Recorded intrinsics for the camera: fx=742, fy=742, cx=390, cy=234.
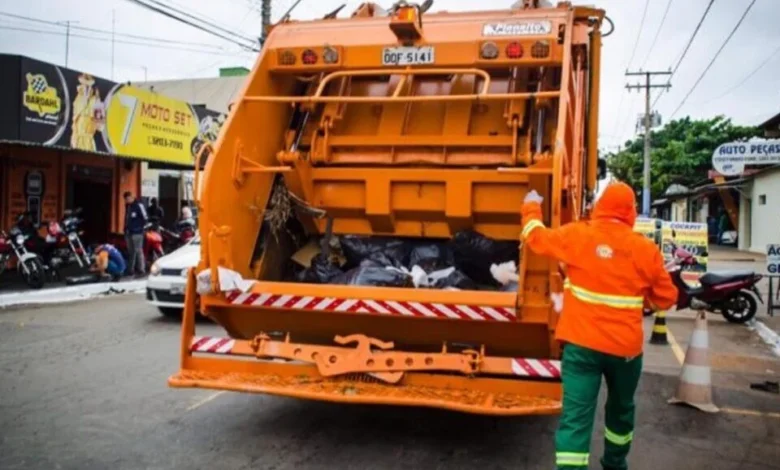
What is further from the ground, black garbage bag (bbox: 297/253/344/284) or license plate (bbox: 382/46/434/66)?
license plate (bbox: 382/46/434/66)

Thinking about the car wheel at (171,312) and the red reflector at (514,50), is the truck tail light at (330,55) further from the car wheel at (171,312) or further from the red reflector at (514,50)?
the car wheel at (171,312)

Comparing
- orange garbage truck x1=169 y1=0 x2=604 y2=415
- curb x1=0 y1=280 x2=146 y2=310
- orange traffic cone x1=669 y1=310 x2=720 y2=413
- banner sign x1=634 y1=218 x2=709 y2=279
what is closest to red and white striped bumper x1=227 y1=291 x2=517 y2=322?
orange garbage truck x1=169 y1=0 x2=604 y2=415

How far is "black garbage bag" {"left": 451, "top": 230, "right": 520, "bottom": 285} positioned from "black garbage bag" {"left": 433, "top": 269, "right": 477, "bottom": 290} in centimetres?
23

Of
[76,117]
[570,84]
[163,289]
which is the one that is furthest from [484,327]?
[76,117]

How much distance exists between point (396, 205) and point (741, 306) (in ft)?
23.3

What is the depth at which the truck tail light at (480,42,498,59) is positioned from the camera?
4.93 meters

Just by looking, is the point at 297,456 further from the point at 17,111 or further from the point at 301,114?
the point at 17,111

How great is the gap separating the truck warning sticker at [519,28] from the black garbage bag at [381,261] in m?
1.67

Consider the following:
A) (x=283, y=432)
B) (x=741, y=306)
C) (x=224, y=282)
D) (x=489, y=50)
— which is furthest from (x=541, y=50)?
(x=741, y=306)

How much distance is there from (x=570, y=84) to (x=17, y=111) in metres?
9.81

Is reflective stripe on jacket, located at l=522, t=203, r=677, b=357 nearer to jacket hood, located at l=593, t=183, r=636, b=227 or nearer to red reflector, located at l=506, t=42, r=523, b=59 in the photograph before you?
jacket hood, located at l=593, t=183, r=636, b=227

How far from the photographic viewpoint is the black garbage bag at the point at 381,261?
511 centimetres

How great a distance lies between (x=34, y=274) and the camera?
12219 millimetres

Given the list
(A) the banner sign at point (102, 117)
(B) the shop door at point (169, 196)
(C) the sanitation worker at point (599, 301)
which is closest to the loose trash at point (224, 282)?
(C) the sanitation worker at point (599, 301)
